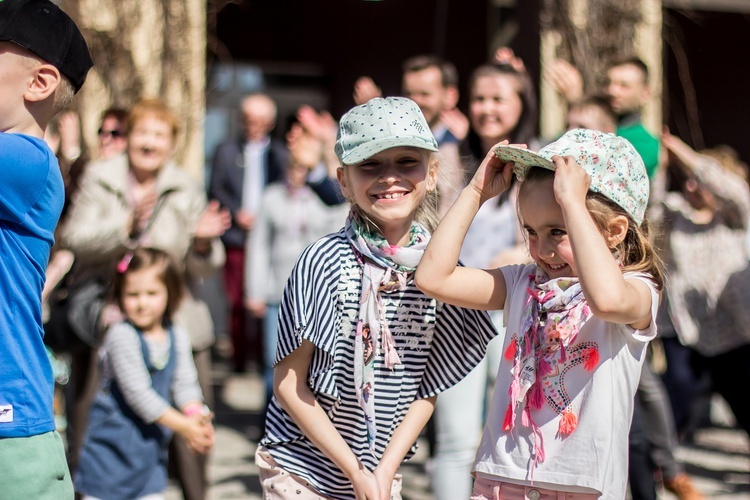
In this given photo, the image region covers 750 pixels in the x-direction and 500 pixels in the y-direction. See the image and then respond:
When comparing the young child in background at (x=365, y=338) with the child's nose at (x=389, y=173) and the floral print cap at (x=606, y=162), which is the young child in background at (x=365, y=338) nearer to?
the child's nose at (x=389, y=173)

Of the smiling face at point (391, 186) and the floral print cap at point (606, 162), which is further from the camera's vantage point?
the smiling face at point (391, 186)

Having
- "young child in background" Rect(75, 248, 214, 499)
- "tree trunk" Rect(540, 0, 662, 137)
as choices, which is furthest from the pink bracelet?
"tree trunk" Rect(540, 0, 662, 137)

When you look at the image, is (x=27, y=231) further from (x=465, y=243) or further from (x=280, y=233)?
(x=280, y=233)

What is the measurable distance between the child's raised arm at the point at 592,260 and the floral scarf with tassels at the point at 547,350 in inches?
5.8

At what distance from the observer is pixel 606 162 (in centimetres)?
265

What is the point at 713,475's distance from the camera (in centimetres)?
591

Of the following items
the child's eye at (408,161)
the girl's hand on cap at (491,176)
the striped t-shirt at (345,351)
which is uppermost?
the child's eye at (408,161)

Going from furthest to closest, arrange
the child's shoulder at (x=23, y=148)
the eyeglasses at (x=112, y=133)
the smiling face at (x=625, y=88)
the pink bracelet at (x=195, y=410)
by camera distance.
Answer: the eyeglasses at (x=112, y=133), the smiling face at (x=625, y=88), the pink bracelet at (x=195, y=410), the child's shoulder at (x=23, y=148)

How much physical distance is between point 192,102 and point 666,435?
4216 millimetres

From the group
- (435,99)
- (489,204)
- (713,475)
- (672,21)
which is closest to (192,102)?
(435,99)

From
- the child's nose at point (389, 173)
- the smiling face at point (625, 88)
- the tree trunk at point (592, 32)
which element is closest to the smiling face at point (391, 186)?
the child's nose at point (389, 173)

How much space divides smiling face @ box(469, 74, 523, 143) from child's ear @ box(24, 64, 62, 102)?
2219mm

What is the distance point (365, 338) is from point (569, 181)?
2.16ft

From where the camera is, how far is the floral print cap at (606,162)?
104 inches
